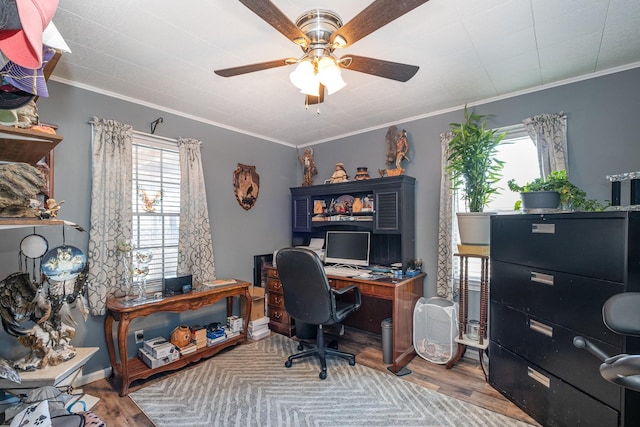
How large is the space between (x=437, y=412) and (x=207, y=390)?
174 cm

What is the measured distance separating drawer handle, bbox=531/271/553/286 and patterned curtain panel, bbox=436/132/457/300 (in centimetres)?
93

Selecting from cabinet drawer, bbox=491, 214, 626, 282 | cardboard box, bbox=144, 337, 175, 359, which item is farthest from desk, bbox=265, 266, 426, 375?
cardboard box, bbox=144, 337, 175, 359

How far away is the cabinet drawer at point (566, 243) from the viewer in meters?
1.55

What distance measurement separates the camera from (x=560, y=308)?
1795mm

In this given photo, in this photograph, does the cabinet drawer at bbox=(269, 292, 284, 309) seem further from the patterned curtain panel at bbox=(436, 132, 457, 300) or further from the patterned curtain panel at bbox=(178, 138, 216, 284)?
the patterned curtain panel at bbox=(436, 132, 457, 300)

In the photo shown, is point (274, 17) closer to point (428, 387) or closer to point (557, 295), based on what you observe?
point (557, 295)

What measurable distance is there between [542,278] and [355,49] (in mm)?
1930

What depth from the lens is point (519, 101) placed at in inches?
104

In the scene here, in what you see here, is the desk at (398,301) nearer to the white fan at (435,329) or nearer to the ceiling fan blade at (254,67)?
the white fan at (435,329)

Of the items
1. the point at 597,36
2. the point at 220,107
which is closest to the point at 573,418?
the point at 597,36

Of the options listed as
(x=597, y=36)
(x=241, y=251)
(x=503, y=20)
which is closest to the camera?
(x=503, y=20)

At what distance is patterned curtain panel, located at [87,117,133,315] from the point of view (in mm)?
2422

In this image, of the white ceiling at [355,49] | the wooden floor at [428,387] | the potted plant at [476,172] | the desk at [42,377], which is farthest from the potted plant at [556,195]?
the desk at [42,377]

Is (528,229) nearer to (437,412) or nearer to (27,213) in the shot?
(437,412)
